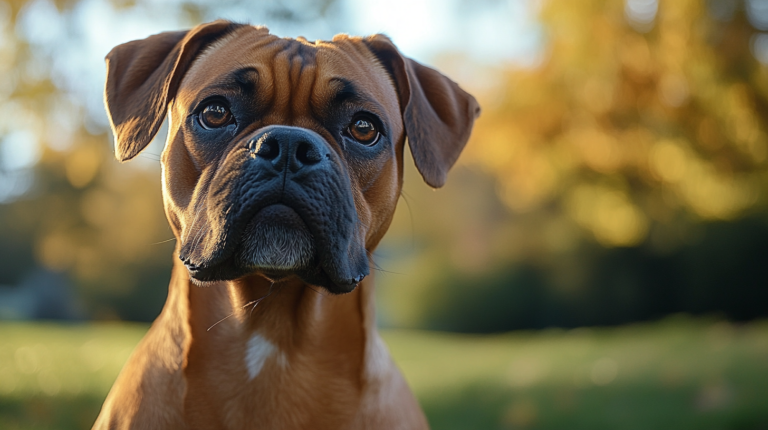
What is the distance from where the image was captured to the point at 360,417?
2965 millimetres

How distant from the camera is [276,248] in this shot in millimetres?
2605

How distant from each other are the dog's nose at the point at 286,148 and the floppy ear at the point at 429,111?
84 cm

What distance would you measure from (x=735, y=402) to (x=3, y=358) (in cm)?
968

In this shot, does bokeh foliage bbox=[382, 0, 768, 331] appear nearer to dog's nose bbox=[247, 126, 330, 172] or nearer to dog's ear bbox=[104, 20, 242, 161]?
dog's ear bbox=[104, 20, 242, 161]

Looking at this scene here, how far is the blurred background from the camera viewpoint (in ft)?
26.2

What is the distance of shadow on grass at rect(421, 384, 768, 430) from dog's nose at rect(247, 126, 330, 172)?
189 inches

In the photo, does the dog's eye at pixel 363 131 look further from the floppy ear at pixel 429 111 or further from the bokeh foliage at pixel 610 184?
the bokeh foliage at pixel 610 184

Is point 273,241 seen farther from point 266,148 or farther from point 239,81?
point 239,81

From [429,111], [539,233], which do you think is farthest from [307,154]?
[539,233]

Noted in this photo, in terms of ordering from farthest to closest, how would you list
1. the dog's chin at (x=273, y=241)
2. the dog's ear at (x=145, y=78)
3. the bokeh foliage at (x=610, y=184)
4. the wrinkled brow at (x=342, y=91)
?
the bokeh foliage at (x=610, y=184) → the dog's ear at (x=145, y=78) → the wrinkled brow at (x=342, y=91) → the dog's chin at (x=273, y=241)

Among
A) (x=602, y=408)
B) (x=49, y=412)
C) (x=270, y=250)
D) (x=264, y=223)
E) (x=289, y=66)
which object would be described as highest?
(x=289, y=66)

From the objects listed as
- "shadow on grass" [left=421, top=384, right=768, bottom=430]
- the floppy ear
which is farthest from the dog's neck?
"shadow on grass" [left=421, top=384, right=768, bottom=430]

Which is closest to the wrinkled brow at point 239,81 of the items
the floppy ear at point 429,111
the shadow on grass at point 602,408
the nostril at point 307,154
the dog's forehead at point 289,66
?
the dog's forehead at point 289,66

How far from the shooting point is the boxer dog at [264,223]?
2.61 m
